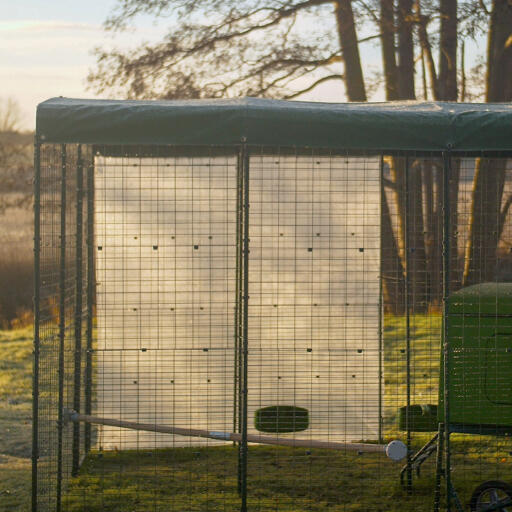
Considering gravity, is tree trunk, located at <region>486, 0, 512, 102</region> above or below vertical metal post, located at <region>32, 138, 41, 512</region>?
above

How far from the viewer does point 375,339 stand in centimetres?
679

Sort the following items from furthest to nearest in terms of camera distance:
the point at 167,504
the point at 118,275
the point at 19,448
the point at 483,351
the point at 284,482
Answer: the point at 19,448 < the point at 118,275 < the point at 284,482 < the point at 167,504 < the point at 483,351

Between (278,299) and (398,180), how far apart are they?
8132 millimetres

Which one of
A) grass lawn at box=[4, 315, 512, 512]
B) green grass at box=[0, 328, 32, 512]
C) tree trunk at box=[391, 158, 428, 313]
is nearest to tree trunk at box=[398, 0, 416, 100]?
tree trunk at box=[391, 158, 428, 313]

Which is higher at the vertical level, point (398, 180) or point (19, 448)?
point (398, 180)

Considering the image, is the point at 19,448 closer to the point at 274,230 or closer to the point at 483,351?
the point at 274,230

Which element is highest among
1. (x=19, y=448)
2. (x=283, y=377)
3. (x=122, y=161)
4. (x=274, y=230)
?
(x=122, y=161)

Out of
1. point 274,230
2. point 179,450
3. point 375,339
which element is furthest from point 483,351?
point 179,450

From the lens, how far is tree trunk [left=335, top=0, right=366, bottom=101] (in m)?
14.6

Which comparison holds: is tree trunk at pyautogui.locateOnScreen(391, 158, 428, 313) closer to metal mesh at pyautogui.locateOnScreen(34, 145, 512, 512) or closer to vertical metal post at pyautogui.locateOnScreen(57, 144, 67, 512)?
metal mesh at pyautogui.locateOnScreen(34, 145, 512, 512)

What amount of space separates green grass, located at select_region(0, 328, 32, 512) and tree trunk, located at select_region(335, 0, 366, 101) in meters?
7.22

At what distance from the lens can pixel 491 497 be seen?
527 centimetres

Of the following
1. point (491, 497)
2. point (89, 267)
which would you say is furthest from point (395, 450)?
point (89, 267)

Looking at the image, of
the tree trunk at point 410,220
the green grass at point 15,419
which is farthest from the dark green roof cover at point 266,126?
the green grass at point 15,419
